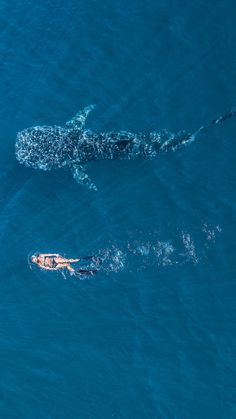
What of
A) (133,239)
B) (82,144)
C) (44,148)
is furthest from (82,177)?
(133,239)

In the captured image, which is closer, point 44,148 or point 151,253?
→ point 151,253

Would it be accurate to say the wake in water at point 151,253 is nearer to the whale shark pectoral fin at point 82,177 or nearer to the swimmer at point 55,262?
the swimmer at point 55,262

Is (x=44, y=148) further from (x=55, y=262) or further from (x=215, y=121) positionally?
(x=215, y=121)

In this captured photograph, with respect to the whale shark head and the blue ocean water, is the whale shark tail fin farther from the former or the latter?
the whale shark head

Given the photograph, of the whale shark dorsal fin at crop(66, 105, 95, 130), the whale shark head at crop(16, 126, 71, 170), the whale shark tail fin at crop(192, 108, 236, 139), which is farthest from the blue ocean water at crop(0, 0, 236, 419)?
the whale shark head at crop(16, 126, 71, 170)

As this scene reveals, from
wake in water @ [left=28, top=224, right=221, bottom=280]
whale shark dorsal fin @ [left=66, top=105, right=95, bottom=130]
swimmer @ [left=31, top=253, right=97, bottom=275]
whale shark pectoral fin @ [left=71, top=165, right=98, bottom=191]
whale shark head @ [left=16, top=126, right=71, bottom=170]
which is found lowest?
Answer: swimmer @ [left=31, top=253, right=97, bottom=275]

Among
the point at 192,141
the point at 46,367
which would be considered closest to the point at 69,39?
the point at 192,141

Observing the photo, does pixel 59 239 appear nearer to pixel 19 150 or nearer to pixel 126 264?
pixel 126 264
